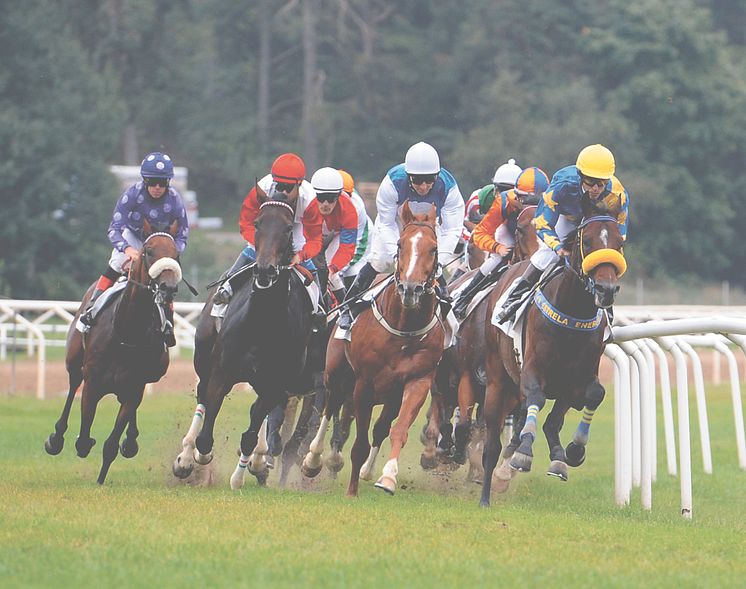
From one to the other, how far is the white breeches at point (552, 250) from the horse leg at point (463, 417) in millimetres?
1508

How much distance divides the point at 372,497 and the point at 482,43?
3977 centimetres

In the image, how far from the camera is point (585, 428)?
9.84 metres

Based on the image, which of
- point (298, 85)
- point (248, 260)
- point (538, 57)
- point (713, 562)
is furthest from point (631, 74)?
point (713, 562)

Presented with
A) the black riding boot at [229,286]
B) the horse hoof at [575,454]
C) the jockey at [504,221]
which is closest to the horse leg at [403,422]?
the horse hoof at [575,454]

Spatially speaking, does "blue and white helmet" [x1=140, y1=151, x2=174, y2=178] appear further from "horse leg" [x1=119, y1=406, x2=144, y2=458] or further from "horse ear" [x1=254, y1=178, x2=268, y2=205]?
"horse leg" [x1=119, y1=406, x2=144, y2=458]

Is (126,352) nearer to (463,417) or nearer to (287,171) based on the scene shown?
(287,171)

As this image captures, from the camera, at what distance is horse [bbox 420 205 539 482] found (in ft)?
37.0

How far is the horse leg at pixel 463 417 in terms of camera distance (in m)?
11.3

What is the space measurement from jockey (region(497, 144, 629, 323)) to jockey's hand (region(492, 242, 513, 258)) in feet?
4.71

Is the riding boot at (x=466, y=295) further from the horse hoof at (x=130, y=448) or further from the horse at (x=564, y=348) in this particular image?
the horse hoof at (x=130, y=448)

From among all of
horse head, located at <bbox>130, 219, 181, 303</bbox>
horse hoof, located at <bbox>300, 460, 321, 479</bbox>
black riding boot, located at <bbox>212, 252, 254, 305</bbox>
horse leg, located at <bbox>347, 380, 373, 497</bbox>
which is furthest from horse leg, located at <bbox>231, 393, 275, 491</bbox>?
horse head, located at <bbox>130, 219, 181, 303</bbox>

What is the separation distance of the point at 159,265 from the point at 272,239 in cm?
90

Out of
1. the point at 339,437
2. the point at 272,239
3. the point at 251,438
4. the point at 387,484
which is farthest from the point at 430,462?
the point at 272,239

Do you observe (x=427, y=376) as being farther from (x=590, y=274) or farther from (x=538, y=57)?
(x=538, y=57)
